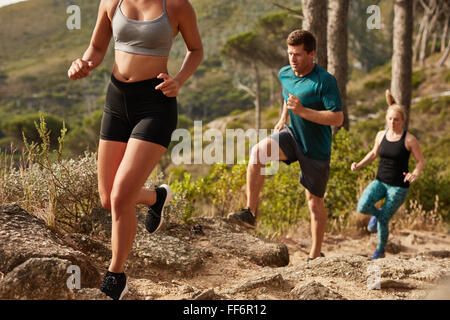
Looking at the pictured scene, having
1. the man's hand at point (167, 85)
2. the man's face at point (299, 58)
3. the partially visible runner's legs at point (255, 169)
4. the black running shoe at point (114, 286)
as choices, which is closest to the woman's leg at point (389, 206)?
the partially visible runner's legs at point (255, 169)

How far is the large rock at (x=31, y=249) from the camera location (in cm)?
294

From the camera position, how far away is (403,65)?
880cm

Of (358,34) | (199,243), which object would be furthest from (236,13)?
(199,243)

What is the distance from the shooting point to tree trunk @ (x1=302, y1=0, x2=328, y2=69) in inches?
270

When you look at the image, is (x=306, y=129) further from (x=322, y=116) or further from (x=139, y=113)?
(x=139, y=113)

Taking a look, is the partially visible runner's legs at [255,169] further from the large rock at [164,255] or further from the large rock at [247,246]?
the large rock at [164,255]

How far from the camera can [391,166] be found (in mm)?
4902

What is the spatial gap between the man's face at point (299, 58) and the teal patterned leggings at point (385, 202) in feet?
5.66

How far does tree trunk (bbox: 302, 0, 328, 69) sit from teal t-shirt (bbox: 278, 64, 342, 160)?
2953mm

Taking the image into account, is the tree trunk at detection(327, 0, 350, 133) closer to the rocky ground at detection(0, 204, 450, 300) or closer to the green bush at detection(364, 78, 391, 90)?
the rocky ground at detection(0, 204, 450, 300)

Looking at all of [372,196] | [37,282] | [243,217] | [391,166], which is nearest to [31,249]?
[37,282]

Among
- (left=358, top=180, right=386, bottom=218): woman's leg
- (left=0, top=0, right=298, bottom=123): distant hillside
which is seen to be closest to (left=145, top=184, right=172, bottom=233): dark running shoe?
(left=358, top=180, right=386, bottom=218): woman's leg

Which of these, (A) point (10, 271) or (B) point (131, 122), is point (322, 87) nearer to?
(B) point (131, 122)
